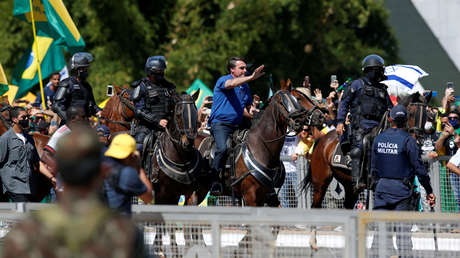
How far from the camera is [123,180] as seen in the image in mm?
7051

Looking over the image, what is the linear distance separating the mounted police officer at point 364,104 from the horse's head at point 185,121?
88.1 inches

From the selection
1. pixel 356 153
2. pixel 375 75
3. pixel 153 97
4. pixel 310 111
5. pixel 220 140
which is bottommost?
pixel 356 153

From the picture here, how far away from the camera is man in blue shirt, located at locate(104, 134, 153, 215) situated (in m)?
7.05

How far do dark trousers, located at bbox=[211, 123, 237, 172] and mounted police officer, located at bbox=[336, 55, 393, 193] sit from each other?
1600 mm

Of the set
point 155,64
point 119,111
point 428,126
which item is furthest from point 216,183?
point 119,111

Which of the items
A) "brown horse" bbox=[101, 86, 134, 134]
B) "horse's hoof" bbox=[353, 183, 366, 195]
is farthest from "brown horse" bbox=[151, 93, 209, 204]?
"horse's hoof" bbox=[353, 183, 366, 195]

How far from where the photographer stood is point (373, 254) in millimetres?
7703

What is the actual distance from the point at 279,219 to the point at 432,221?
4.53ft

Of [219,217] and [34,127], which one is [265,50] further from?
[219,217]

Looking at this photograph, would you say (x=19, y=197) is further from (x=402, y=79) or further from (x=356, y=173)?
(x=402, y=79)

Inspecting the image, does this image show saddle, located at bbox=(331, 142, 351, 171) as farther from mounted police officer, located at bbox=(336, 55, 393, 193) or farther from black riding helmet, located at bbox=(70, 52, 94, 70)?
black riding helmet, located at bbox=(70, 52, 94, 70)

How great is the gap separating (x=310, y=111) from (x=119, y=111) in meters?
4.77

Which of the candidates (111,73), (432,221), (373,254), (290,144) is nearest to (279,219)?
(373,254)

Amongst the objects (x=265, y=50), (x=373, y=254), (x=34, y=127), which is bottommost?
(x=373, y=254)
